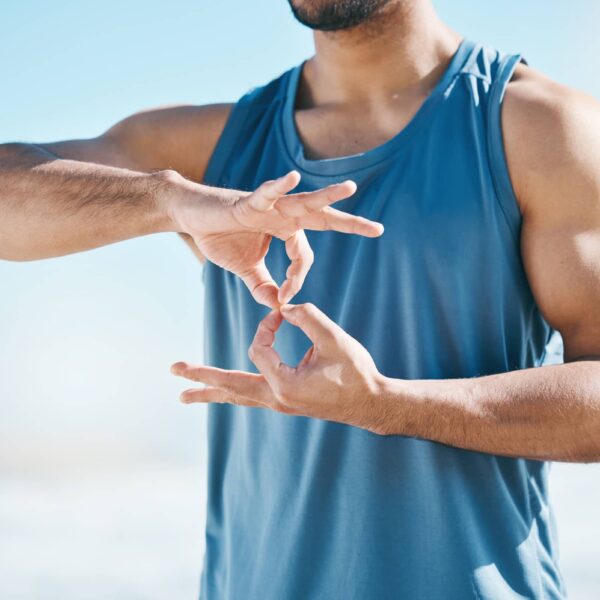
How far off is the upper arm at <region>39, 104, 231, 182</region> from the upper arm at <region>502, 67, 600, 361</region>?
815 millimetres

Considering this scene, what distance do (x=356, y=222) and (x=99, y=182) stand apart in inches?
28.1

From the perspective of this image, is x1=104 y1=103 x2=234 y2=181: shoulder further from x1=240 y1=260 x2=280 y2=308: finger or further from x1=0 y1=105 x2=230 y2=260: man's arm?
x1=240 y1=260 x2=280 y2=308: finger

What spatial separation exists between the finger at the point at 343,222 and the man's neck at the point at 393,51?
2.06 feet

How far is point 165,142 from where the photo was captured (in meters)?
2.36

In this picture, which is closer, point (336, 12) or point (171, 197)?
point (171, 197)

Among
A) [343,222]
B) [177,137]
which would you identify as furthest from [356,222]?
[177,137]

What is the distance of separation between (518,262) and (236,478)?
84 centimetres

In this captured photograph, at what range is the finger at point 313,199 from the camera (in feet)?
5.05

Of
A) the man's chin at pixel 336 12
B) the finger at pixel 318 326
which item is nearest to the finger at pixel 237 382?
the finger at pixel 318 326

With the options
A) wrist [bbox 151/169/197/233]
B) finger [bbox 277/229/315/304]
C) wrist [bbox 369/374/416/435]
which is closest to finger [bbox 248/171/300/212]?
finger [bbox 277/229/315/304]

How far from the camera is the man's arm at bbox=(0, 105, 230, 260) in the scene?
6.51ft

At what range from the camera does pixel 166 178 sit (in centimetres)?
193

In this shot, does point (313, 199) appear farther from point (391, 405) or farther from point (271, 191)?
point (391, 405)

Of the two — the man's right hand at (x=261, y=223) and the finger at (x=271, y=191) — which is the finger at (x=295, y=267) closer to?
the man's right hand at (x=261, y=223)
